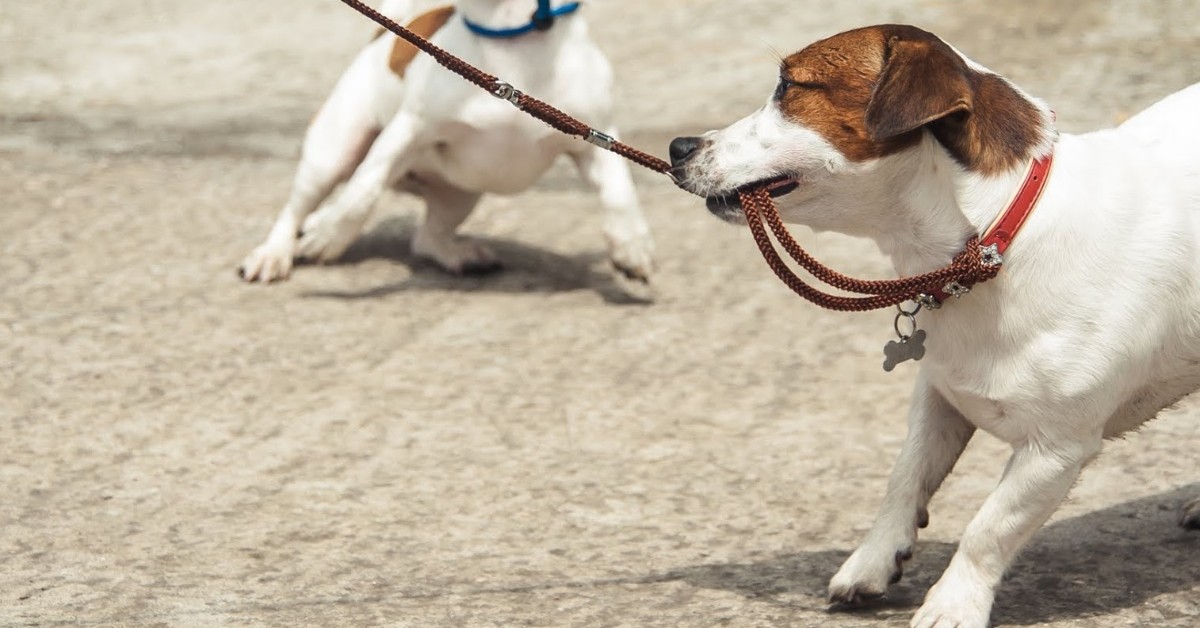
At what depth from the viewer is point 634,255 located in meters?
5.38

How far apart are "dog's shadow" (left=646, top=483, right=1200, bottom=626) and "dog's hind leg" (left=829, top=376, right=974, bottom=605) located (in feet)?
0.24

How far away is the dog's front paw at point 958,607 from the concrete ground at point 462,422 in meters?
0.15

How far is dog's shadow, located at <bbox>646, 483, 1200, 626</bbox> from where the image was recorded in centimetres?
322

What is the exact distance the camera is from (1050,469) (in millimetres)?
2979

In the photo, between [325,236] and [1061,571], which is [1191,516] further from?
[325,236]

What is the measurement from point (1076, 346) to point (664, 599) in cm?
100

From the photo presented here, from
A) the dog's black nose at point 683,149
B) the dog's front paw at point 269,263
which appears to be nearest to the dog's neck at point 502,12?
the dog's front paw at point 269,263

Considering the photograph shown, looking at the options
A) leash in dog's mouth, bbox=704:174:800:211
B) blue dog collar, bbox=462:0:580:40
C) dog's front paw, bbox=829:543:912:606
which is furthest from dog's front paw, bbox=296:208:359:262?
dog's front paw, bbox=829:543:912:606

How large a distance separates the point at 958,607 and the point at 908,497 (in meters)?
0.32

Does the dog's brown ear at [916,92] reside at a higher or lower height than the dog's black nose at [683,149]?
higher

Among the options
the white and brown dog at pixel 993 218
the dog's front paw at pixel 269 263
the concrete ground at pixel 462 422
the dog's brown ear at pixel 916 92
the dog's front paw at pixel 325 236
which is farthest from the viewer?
the dog's front paw at pixel 269 263

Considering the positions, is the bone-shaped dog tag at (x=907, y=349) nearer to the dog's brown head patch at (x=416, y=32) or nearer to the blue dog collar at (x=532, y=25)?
the blue dog collar at (x=532, y=25)

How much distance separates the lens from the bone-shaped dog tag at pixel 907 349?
3.06 metres

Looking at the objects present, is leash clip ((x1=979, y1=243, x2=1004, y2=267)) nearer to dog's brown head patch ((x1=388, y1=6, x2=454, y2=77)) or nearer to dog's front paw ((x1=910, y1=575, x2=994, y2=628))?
dog's front paw ((x1=910, y1=575, x2=994, y2=628))
